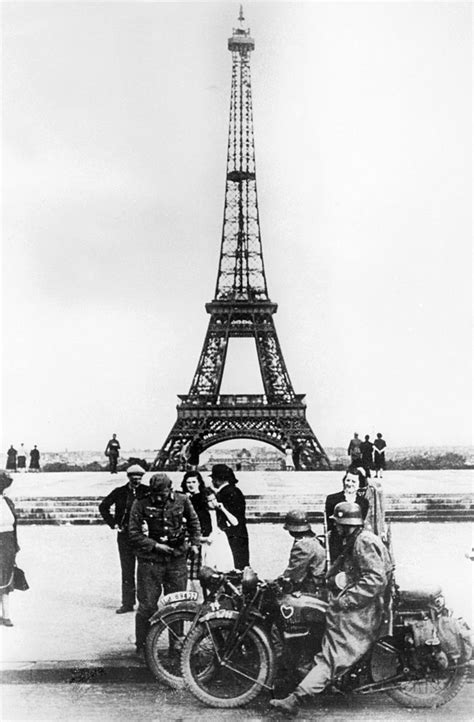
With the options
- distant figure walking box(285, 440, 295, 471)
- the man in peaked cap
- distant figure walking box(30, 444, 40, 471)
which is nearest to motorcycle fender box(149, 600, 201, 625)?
the man in peaked cap

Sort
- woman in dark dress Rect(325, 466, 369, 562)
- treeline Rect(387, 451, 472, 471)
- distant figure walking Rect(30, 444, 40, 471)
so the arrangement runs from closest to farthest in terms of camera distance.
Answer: woman in dark dress Rect(325, 466, 369, 562), distant figure walking Rect(30, 444, 40, 471), treeline Rect(387, 451, 472, 471)

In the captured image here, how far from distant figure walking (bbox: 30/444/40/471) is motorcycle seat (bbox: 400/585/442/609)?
87.9 feet

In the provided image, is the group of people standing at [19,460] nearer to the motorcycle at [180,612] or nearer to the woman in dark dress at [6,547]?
the woman in dark dress at [6,547]

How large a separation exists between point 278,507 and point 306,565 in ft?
33.9

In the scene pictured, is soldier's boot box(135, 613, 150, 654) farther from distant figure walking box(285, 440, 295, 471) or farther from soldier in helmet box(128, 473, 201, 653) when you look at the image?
distant figure walking box(285, 440, 295, 471)

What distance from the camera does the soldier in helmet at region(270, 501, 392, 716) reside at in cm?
446

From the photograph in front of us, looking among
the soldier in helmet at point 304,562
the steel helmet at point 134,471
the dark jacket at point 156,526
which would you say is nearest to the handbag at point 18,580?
the steel helmet at point 134,471

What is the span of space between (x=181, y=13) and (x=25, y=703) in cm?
843

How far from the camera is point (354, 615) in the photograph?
4.50 meters

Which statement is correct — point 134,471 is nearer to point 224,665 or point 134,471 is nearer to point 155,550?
point 155,550

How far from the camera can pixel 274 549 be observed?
10.3m

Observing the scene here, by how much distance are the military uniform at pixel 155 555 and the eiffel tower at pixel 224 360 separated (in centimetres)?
2571

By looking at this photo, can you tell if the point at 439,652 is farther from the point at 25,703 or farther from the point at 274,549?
the point at 274,549

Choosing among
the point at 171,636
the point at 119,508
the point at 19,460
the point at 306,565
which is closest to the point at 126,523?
the point at 119,508
